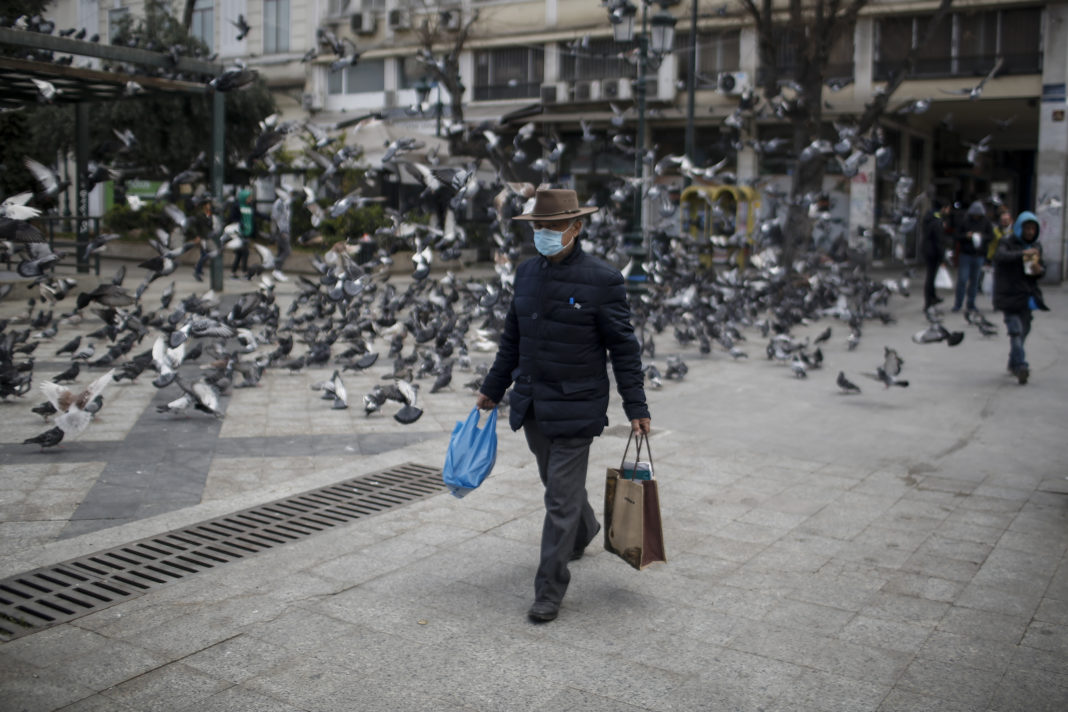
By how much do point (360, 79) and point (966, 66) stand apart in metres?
21.0

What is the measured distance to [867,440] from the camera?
327 inches

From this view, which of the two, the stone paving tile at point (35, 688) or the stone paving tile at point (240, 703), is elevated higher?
the stone paving tile at point (35, 688)

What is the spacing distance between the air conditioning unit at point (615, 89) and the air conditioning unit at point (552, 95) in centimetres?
142

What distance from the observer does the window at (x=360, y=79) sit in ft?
126

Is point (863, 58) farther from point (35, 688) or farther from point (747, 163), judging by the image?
point (35, 688)

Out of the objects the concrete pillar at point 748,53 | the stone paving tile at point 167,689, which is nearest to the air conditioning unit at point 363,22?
the concrete pillar at point 748,53

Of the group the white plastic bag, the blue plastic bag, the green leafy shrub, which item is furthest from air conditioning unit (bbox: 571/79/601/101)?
the blue plastic bag

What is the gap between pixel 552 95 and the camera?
34.0m

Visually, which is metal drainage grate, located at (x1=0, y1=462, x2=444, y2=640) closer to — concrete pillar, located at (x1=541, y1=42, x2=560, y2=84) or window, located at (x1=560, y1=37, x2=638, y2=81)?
window, located at (x1=560, y1=37, x2=638, y2=81)

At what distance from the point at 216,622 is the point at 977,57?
28.8 metres

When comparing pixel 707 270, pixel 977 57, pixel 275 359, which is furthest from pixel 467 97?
pixel 275 359

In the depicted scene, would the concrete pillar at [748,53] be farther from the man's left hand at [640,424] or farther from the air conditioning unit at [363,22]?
the man's left hand at [640,424]

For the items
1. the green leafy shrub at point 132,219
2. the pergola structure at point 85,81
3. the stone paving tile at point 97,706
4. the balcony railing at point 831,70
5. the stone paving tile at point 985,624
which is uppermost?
the balcony railing at point 831,70

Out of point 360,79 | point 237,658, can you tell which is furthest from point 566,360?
point 360,79
